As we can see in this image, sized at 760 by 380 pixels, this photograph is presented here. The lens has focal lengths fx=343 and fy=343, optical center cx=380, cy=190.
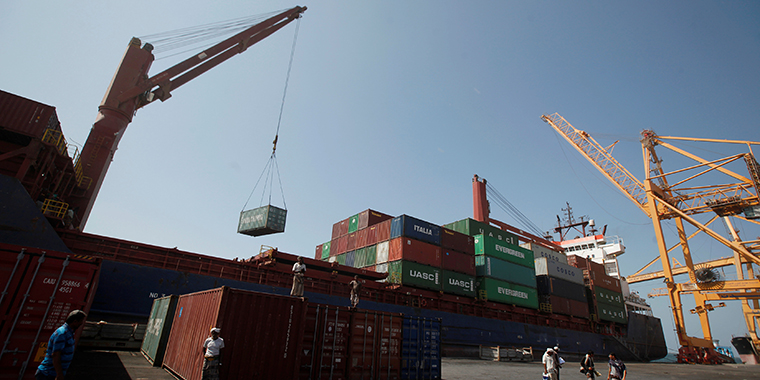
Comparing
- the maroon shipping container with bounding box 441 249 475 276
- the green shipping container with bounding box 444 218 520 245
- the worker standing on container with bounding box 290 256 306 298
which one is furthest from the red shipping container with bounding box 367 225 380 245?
the worker standing on container with bounding box 290 256 306 298

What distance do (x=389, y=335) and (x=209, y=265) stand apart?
491 inches

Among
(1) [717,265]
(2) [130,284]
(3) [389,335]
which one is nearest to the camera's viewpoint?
(3) [389,335]

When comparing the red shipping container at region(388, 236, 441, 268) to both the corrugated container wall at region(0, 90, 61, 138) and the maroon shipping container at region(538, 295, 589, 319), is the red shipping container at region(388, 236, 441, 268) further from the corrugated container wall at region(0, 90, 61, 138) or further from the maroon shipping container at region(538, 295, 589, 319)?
the corrugated container wall at region(0, 90, 61, 138)

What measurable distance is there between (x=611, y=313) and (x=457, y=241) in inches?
986

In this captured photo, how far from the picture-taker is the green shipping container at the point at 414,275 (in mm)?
25094

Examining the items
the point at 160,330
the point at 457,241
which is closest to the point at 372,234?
the point at 457,241

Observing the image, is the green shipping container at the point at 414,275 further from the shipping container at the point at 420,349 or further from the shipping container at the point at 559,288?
the shipping container at the point at 559,288

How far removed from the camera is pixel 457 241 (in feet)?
97.8

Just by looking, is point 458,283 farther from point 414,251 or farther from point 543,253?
point 543,253

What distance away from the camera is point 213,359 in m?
7.79

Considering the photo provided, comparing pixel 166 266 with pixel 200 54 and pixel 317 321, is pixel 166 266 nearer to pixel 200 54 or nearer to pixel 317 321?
pixel 317 321

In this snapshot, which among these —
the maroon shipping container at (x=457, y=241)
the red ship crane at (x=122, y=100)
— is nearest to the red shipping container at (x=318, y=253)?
the maroon shipping container at (x=457, y=241)

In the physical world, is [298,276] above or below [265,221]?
below

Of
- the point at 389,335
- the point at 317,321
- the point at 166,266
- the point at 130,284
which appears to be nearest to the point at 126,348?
the point at 130,284
